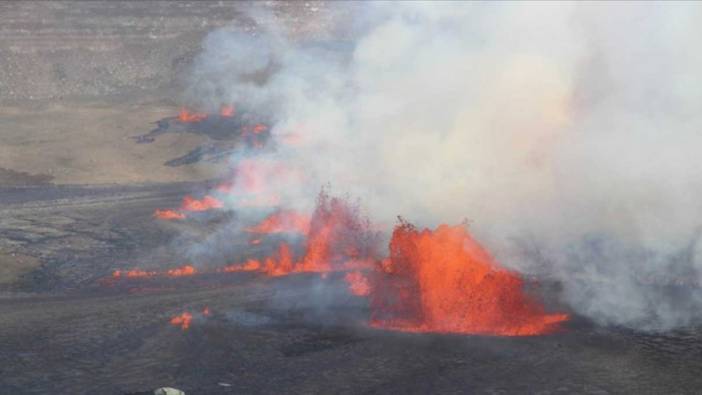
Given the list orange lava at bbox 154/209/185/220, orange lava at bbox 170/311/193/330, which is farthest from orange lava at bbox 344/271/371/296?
orange lava at bbox 154/209/185/220

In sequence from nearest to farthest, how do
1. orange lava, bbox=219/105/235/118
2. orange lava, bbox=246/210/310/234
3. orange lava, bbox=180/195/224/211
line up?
orange lava, bbox=246/210/310/234
orange lava, bbox=180/195/224/211
orange lava, bbox=219/105/235/118

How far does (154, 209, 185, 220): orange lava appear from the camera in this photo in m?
25.5

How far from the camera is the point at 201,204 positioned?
2733 centimetres

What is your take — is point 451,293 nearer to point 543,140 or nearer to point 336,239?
point 336,239

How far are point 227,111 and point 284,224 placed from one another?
21.9 m

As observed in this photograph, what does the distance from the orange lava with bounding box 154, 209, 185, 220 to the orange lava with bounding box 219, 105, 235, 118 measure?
17882 mm

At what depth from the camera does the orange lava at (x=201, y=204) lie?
26859 mm

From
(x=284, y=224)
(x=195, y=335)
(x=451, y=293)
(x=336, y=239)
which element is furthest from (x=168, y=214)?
(x=451, y=293)

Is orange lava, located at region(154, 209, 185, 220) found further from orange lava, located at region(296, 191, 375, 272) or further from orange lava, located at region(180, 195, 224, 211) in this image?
orange lava, located at region(296, 191, 375, 272)

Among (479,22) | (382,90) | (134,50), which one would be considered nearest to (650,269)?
(479,22)

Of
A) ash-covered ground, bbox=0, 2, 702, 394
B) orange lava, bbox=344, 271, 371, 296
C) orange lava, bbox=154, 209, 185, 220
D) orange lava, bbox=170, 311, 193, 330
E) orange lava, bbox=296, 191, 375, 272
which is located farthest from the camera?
orange lava, bbox=154, 209, 185, 220

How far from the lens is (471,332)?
1441 cm

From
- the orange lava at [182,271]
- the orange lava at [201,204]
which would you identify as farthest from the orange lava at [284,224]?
the orange lava at [182,271]

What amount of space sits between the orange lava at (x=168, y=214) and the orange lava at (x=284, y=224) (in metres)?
2.82
